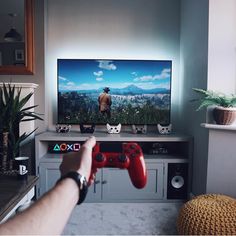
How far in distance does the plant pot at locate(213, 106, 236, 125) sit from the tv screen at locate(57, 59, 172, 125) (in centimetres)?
94

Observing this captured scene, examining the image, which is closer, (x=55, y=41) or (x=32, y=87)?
(x=32, y=87)

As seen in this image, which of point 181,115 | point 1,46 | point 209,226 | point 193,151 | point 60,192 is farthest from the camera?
point 181,115

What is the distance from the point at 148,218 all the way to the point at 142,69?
5.69 feet

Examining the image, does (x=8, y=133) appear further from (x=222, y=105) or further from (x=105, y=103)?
(x=222, y=105)

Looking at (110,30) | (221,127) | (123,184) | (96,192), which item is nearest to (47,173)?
(96,192)

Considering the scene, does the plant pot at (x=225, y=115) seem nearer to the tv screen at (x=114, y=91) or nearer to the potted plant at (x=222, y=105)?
the potted plant at (x=222, y=105)

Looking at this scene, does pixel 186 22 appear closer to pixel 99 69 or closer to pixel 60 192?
pixel 99 69

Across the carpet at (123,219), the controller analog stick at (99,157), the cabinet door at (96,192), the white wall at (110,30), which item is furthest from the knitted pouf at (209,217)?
the white wall at (110,30)

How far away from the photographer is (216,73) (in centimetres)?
223

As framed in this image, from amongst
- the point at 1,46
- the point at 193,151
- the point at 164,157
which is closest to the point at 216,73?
the point at 193,151

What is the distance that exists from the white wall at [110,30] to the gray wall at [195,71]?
0.23m

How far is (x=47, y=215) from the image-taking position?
0.48m

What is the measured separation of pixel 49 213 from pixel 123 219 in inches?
73.8

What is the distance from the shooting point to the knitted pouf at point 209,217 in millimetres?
1599
